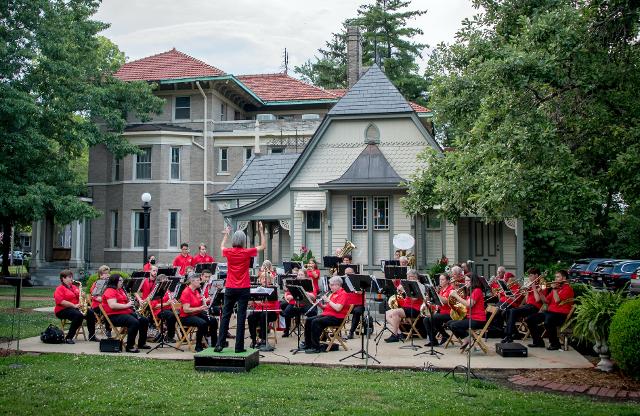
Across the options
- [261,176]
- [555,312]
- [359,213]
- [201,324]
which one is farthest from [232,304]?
[261,176]

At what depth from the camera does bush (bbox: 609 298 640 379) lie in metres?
10.1

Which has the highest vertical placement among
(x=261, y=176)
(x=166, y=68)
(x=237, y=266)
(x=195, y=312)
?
(x=166, y=68)

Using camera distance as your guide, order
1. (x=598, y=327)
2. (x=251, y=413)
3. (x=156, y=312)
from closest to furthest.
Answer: (x=251, y=413) → (x=598, y=327) → (x=156, y=312)

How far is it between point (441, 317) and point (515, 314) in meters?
1.55

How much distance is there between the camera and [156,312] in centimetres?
1473

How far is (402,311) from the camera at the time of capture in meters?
15.5

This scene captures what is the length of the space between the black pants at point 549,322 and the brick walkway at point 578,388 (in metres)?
3.43


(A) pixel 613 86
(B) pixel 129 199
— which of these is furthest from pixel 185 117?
(A) pixel 613 86

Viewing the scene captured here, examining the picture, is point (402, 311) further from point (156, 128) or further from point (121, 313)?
point (156, 128)

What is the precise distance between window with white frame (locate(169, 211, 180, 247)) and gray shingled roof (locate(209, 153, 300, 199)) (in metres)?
10.4

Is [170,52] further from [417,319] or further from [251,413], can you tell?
[251,413]

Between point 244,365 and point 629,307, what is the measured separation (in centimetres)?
610

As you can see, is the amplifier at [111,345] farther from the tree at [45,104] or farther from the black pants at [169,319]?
the tree at [45,104]

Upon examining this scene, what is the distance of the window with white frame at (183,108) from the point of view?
4156 cm
